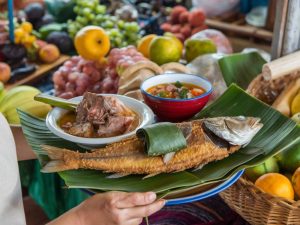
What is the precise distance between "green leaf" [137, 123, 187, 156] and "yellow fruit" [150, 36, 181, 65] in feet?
2.48

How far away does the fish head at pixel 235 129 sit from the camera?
2.99 feet

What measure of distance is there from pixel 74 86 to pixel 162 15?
1.63m

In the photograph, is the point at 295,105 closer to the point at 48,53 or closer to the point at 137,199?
the point at 137,199

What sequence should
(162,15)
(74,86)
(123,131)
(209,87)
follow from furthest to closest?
(162,15)
(74,86)
(209,87)
(123,131)

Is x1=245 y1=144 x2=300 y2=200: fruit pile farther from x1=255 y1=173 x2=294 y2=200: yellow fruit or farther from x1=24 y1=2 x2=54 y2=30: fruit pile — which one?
x1=24 y1=2 x2=54 y2=30: fruit pile

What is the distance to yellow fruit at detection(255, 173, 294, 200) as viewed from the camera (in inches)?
41.5

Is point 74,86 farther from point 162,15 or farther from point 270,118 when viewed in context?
point 162,15

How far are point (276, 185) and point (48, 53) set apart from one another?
1765 millimetres

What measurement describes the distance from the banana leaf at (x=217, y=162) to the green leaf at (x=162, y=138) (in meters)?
0.06

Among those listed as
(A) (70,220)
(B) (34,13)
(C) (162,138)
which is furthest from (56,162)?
(B) (34,13)

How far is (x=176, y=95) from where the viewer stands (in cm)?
110

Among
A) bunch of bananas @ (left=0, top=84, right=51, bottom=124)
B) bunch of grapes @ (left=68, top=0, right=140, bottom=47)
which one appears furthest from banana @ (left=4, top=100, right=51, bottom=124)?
bunch of grapes @ (left=68, top=0, right=140, bottom=47)

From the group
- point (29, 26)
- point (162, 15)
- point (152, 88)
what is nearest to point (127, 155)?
point (152, 88)

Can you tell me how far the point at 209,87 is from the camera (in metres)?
1.13
